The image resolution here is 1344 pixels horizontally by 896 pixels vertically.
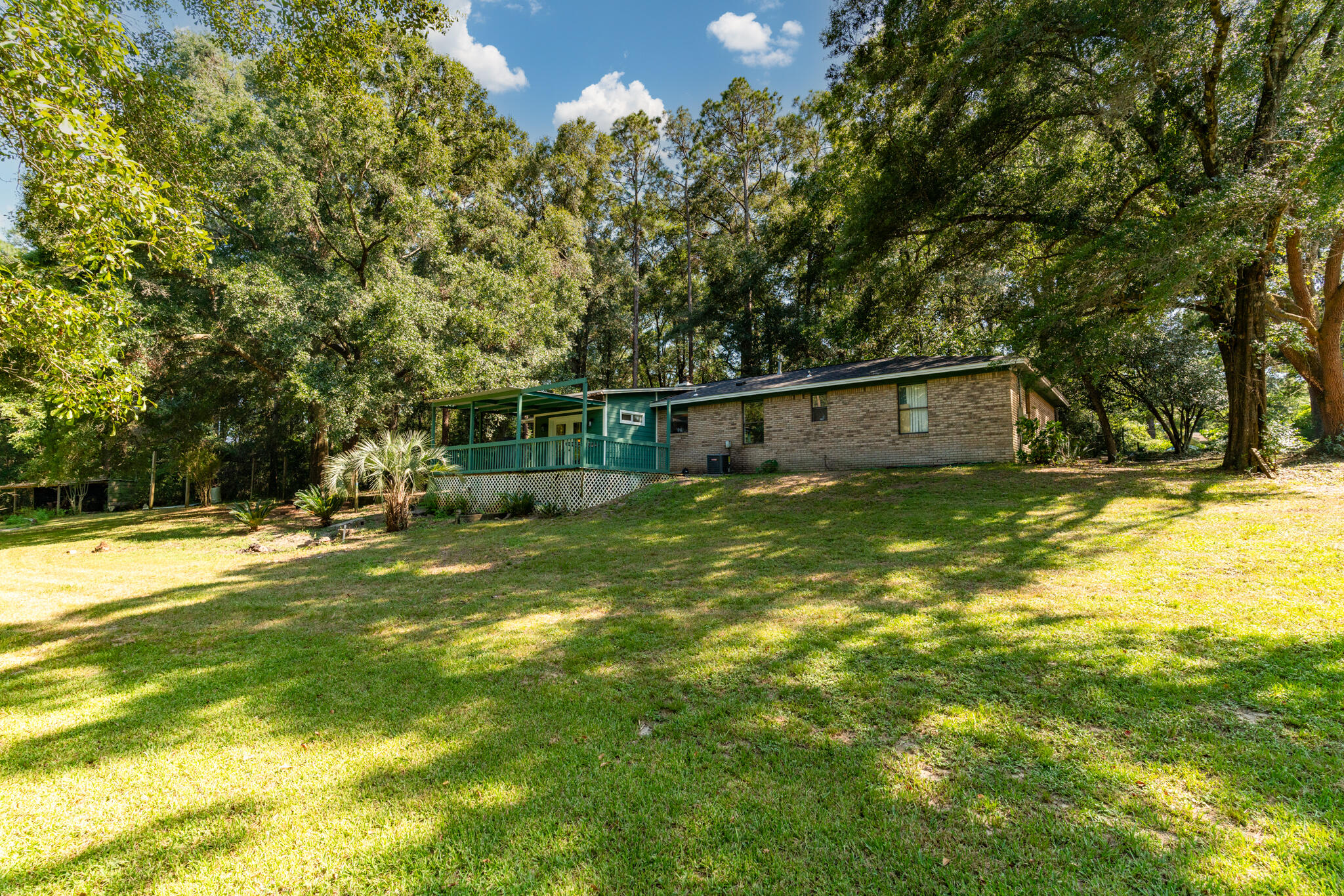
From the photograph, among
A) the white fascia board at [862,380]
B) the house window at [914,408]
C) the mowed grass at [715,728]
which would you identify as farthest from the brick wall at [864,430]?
the mowed grass at [715,728]

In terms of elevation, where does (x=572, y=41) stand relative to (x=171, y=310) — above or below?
above

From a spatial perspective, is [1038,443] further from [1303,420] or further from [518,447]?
[1303,420]

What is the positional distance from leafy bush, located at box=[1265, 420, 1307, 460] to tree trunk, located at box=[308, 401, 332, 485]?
23.8 meters

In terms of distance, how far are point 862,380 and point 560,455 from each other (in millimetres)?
9063

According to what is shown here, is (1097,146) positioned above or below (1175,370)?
above

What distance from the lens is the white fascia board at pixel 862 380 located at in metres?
14.0

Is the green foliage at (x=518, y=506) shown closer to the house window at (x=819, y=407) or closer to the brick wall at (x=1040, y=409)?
the house window at (x=819, y=407)

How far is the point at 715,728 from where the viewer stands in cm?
345

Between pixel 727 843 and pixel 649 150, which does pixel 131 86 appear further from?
pixel 649 150

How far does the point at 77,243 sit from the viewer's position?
17.4ft

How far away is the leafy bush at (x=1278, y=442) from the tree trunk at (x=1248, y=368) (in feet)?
0.55

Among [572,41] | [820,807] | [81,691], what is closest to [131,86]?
[81,691]

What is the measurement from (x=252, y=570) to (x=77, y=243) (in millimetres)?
5937

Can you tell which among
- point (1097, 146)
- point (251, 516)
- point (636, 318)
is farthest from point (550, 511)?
point (636, 318)
